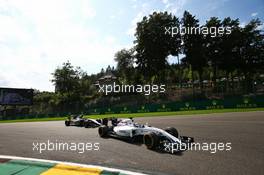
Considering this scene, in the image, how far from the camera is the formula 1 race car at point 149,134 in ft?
23.6

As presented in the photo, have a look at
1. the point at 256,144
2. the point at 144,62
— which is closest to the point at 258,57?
the point at 144,62

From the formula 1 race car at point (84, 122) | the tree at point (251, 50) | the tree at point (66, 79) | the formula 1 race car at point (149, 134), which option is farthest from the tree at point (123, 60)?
the formula 1 race car at point (149, 134)

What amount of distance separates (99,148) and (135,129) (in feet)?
4.84

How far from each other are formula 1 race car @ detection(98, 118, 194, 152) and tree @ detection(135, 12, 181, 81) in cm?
3681

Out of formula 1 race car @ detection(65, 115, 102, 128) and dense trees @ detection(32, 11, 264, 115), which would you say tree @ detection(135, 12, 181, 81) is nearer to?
dense trees @ detection(32, 11, 264, 115)

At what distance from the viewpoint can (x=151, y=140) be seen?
7285 millimetres

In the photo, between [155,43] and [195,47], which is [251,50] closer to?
[195,47]

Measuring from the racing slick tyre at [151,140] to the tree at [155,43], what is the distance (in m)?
39.0

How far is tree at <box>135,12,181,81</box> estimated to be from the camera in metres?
46.0

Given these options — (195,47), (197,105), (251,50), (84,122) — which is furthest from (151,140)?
(251,50)

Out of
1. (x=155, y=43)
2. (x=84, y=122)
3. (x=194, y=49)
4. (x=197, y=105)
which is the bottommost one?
(x=84, y=122)

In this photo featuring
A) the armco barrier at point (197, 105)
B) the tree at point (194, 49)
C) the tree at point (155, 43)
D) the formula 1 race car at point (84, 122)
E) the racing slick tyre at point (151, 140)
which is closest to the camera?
the racing slick tyre at point (151, 140)

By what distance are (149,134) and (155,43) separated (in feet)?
130

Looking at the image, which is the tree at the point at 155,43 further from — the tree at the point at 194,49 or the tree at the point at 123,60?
the tree at the point at 123,60
